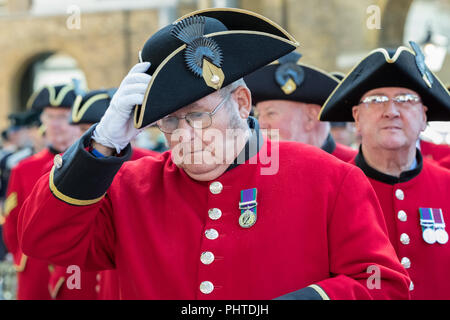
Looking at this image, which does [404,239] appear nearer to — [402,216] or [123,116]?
[402,216]

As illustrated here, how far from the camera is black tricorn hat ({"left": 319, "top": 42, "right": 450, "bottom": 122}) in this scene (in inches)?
140

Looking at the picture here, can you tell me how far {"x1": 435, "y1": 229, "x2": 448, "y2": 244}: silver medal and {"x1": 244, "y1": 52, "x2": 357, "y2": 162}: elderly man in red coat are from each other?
63.2 inches

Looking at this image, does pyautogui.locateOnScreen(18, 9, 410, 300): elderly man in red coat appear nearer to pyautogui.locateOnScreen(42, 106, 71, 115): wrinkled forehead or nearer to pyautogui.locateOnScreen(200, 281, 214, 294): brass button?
pyautogui.locateOnScreen(200, 281, 214, 294): brass button

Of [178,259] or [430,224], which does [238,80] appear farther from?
[430,224]

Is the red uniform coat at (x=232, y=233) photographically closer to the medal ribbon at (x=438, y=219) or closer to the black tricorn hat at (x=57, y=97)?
the medal ribbon at (x=438, y=219)

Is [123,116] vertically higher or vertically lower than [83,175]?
higher

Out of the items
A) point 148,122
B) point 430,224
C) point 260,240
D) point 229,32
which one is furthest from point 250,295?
point 430,224

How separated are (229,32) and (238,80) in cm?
27

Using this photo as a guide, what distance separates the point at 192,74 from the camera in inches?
95.0

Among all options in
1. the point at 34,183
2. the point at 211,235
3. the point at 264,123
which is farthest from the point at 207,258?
the point at 34,183

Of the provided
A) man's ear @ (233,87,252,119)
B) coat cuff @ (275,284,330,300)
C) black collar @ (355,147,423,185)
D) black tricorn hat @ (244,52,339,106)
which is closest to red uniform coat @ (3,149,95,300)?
black tricorn hat @ (244,52,339,106)

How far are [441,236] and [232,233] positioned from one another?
4.50ft

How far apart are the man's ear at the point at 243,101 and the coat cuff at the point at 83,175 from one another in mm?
519

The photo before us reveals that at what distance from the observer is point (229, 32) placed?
8.04 ft
